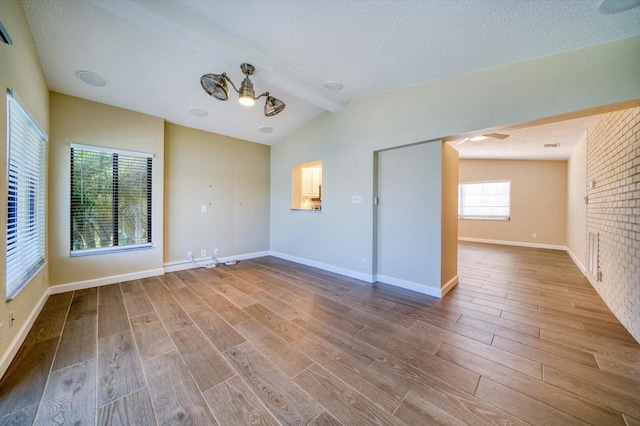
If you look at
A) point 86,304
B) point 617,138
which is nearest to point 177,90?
point 86,304

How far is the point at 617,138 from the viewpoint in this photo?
2561 mm

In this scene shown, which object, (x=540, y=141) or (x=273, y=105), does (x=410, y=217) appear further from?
(x=540, y=141)

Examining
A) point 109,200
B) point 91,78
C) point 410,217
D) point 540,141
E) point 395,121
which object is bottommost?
point 410,217

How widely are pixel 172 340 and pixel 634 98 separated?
4.18 metres

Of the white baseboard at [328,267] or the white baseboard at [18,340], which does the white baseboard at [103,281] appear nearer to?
the white baseboard at [18,340]

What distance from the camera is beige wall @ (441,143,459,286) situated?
3.10m

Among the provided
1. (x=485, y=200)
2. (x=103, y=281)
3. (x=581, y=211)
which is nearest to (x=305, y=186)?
(x=103, y=281)

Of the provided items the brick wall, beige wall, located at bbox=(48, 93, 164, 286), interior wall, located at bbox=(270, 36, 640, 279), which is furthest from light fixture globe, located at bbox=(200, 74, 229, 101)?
the brick wall

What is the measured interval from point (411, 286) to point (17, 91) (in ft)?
14.5

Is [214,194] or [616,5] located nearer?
[616,5]

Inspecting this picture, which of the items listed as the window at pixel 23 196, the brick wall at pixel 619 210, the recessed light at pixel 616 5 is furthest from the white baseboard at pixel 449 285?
the window at pixel 23 196

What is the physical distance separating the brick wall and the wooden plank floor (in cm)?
27

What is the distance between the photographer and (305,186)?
5.46 meters

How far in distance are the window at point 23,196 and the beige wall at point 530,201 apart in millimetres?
9426
